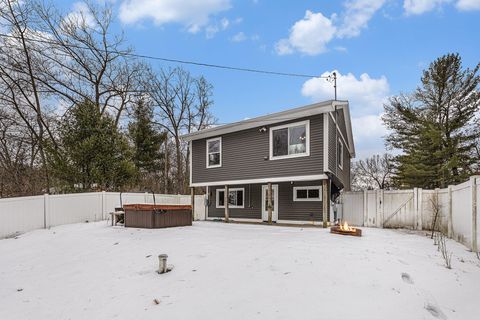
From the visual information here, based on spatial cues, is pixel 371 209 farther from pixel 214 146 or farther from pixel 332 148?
pixel 214 146

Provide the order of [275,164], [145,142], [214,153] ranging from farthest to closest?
1. [145,142]
2. [214,153]
3. [275,164]

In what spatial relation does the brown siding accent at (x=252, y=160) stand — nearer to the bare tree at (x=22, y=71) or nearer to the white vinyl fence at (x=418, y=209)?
the white vinyl fence at (x=418, y=209)

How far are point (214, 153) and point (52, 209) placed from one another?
726 centimetres

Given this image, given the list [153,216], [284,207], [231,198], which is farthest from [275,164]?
[153,216]

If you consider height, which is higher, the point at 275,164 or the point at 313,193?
the point at 275,164

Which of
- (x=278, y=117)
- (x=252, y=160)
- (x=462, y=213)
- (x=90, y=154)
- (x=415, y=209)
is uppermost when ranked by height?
(x=278, y=117)

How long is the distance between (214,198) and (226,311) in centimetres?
1263

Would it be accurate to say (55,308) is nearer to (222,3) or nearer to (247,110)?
(222,3)

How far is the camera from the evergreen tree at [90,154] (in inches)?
637

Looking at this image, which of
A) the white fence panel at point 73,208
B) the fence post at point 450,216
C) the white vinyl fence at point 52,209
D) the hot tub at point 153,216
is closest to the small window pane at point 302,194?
the hot tub at point 153,216

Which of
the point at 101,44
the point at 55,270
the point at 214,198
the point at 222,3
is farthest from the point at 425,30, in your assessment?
the point at 101,44

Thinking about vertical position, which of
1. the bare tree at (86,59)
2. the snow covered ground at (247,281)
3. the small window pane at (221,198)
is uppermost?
the bare tree at (86,59)

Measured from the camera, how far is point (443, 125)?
70.4 ft

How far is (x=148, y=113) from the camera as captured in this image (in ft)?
93.8
